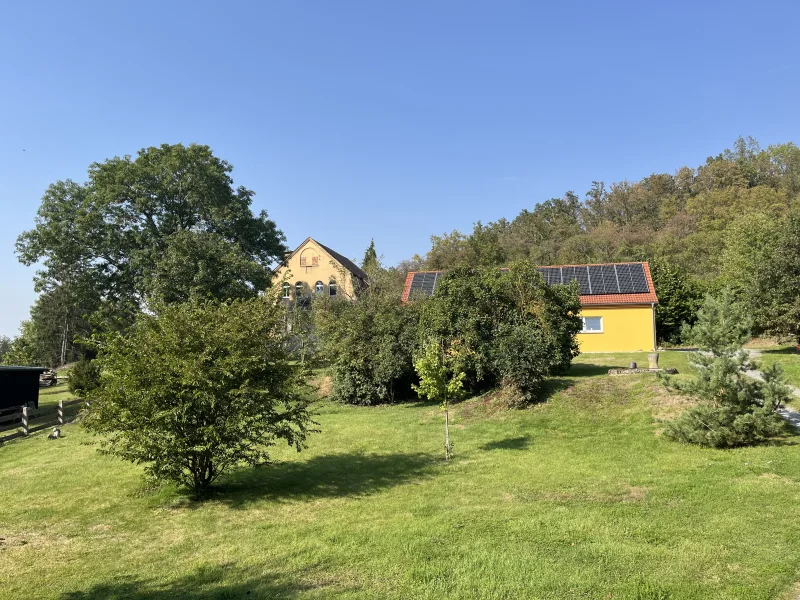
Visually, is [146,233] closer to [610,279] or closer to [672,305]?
[610,279]

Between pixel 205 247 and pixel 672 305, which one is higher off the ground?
pixel 205 247

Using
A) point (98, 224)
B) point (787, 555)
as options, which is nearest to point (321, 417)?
point (787, 555)

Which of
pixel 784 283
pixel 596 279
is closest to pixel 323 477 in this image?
pixel 784 283

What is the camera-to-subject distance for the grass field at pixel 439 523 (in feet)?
18.3

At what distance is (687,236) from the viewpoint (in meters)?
53.4

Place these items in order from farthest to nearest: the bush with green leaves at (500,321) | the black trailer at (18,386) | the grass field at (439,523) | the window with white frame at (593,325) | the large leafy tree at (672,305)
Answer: the large leafy tree at (672,305) → the window with white frame at (593,325) → the black trailer at (18,386) → the bush with green leaves at (500,321) → the grass field at (439,523)

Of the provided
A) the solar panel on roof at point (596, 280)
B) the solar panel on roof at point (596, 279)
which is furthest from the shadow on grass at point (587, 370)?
the solar panel on roof at point (596, 280)

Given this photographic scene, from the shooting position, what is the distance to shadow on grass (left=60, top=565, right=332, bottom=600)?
5.58m

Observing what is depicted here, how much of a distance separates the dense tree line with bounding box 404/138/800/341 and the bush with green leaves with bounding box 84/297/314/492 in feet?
67.8

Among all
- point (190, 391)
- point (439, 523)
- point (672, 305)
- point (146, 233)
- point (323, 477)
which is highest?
point (146, 233)

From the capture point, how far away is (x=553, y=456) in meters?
11.8

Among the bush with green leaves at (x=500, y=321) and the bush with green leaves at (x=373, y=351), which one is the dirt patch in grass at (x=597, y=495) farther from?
the bush with green leaves at (x=373, y=351)

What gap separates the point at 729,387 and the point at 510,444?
5127 mm

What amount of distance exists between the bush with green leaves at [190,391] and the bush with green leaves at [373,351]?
10.2 m
